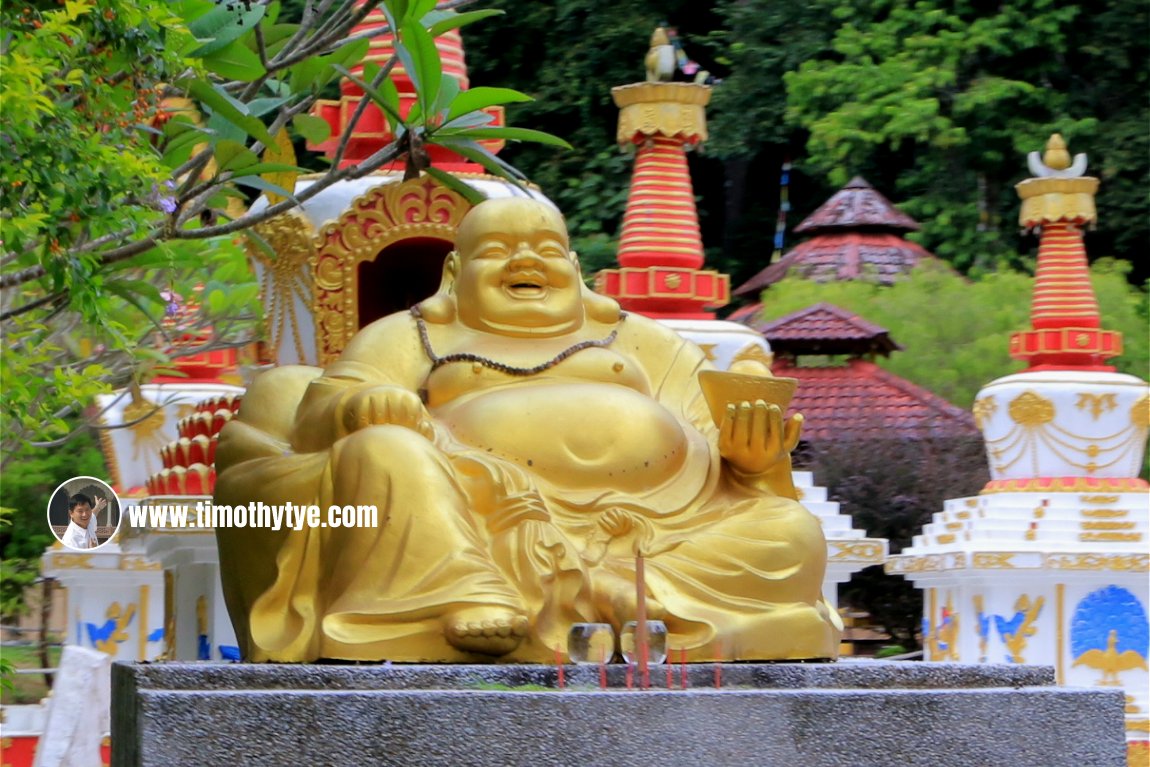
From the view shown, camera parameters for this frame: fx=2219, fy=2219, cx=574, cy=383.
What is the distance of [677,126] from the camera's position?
13797mm

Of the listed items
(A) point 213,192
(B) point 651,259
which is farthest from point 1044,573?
(A) point 213,192

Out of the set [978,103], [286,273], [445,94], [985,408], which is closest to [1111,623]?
[985,408]

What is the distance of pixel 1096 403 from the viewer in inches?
600

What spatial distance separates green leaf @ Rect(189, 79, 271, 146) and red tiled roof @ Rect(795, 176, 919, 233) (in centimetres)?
1755

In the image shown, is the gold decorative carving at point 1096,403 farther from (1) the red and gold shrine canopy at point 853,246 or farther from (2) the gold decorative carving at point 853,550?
(1) the red and gold shrine canopy at point 853,246

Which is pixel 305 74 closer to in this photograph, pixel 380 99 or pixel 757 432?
pixel 380 99

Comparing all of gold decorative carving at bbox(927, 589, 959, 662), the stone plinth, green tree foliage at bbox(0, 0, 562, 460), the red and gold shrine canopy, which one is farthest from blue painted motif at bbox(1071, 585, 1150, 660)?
the red and gold shrine canopy

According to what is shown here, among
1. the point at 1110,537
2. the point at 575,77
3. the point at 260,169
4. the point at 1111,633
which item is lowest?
the point at 1111,633

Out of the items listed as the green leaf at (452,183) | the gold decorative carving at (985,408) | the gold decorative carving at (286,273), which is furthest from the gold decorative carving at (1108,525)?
the green leaf at (452,183)

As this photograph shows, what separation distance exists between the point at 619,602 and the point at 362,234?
300 cm

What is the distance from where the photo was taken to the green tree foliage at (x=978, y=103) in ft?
78.3

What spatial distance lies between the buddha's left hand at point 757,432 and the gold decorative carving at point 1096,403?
8408mm

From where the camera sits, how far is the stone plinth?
5.54 meters

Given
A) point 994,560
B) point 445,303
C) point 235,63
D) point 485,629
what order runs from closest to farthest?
point 485,629 → point 235,63 → point 445,303 → point 994,560
